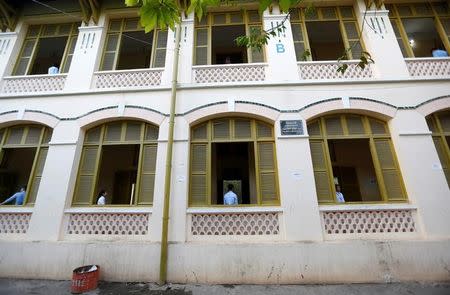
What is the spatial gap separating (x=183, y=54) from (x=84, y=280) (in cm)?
585

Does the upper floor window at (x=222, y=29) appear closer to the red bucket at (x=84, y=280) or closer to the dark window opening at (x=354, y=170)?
the dark window opening at (x=354, y=170)

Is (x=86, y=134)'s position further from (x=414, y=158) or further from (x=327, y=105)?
(x=414, y=158)

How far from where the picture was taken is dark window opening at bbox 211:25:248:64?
8273mm

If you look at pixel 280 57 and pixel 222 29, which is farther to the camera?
pixel 222 29

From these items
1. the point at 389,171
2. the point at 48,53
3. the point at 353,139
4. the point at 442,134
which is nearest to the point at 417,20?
the point at 442,134

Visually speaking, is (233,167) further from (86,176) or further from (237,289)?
(237,289)

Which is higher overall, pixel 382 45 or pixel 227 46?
pixel 227 46

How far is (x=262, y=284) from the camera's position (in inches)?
203

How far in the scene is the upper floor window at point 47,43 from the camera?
7.65 meters

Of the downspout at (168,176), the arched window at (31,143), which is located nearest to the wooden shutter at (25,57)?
the arched window at (31,143)

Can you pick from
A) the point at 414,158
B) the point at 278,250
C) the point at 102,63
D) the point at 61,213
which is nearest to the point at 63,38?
the point at 102,63

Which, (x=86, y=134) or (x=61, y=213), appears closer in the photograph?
(x=61, y=213)

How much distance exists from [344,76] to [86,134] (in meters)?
6.96

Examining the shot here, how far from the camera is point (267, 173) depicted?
6141 millimetres
